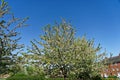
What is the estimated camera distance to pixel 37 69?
634 inches

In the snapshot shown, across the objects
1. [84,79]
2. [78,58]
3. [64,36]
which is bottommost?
[84,79]

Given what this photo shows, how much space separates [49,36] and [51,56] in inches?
78.9

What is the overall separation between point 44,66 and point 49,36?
8.23 ft

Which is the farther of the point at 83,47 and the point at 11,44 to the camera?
the point at 83,47

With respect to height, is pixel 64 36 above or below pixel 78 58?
above

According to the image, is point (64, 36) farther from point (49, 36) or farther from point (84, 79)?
point (84, 79)

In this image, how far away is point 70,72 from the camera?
1617 cm

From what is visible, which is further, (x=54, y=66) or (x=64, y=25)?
(x=64, y=25)

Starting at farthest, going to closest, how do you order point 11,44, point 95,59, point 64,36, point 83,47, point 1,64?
point 95,59
point 83,47
point 64,36
point 11,44
point 1,64

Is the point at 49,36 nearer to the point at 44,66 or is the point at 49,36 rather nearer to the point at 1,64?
the point at 44,66

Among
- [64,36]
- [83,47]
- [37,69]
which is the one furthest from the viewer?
[83,47]

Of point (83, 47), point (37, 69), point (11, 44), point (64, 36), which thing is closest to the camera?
point (11, 44)

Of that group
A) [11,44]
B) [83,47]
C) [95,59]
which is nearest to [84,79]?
[95,59]

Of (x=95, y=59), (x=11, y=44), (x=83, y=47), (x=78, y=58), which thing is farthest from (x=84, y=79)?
(x=11, y=44)
